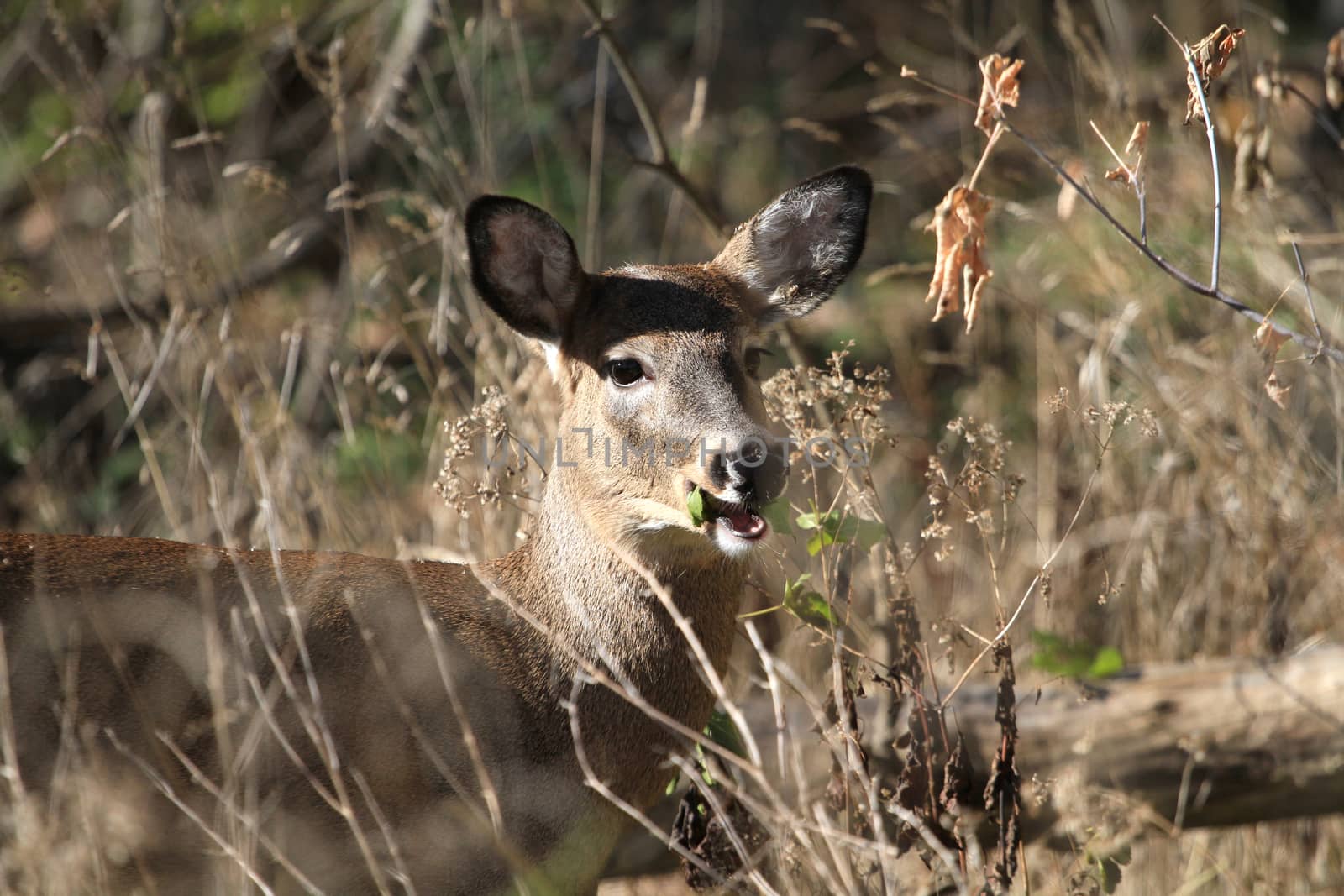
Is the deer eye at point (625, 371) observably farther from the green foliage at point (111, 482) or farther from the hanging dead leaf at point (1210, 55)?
the green foliage at point (111, 482)

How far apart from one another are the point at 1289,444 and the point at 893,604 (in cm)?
227

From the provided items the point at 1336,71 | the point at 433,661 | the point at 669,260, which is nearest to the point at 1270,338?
the point at 1336,71

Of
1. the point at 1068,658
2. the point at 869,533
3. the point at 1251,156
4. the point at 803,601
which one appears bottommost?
the point at 1068,658

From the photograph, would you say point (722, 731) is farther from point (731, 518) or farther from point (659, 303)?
point (659, 303)

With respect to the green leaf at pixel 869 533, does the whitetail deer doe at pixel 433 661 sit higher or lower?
lower

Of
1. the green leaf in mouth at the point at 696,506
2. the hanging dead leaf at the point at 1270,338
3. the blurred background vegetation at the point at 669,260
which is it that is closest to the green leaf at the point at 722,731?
the blurred background vegetation at the point at 669,260

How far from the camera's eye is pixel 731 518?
3.36 metres

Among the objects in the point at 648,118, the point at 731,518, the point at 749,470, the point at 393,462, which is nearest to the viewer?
the point at 749,470

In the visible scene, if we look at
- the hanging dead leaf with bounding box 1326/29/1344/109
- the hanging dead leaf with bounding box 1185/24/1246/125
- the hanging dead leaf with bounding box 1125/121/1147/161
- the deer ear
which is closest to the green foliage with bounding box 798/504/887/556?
the deer ear

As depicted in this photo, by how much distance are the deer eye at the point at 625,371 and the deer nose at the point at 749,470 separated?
0.43 m

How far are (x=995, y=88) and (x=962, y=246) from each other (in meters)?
0.38

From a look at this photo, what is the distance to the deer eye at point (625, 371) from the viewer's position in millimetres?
3662

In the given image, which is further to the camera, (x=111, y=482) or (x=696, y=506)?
(x=111, y=482)

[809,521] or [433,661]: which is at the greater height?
[809,521]
